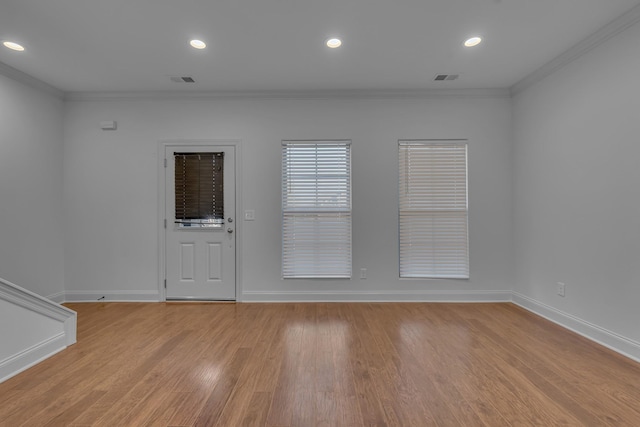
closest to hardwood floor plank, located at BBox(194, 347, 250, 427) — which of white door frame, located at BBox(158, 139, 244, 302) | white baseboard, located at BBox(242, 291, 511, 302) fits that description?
white baseboard, located at BBox(242, 291, 511, 302)

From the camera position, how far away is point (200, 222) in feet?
13.7

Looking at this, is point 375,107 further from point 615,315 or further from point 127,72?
point 615,315

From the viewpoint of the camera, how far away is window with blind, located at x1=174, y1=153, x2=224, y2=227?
4184 mm

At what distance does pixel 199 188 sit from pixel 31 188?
1962 millimetres

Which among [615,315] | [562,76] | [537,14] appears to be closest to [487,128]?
[562,76]

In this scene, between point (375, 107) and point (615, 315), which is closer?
point (615, 315)

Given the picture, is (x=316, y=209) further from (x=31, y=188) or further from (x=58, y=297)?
(x=58, y=297)

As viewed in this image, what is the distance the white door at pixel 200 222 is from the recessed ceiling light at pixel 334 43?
196cm

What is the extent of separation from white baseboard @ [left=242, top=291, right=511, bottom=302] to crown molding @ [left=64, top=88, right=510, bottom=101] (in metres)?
2.71

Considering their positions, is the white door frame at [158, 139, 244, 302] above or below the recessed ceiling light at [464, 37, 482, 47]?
below

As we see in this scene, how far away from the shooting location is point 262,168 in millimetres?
4160

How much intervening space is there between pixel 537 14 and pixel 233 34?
2.69 meters

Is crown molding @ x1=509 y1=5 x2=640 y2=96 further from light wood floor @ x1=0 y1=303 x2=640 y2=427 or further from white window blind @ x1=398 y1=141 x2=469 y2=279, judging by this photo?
light wood floor @ x1=0 y1=303 x2=640 y2=427

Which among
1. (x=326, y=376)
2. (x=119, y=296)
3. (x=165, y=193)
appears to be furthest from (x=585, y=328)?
(x=119, y=296)
